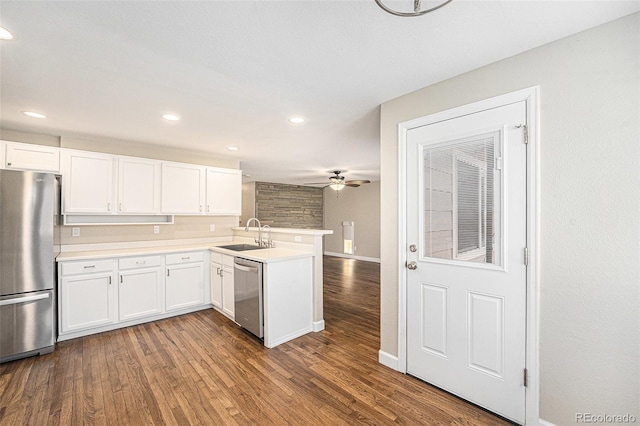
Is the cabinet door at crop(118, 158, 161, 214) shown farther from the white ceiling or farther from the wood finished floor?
the wood finished floor

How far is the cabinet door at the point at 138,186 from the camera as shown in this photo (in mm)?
3646

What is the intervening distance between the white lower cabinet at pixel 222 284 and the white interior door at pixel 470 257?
2.24 m

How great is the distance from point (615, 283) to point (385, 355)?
1.69 m

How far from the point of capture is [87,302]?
3.14 metres

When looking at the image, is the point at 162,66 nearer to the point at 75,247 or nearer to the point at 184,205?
the point at 184,205

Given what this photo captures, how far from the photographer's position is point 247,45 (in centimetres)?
172

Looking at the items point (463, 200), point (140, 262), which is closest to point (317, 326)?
point (463, 200)

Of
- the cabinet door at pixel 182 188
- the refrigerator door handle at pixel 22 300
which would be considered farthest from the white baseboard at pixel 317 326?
the refrigerator door handle at pixel 22 300

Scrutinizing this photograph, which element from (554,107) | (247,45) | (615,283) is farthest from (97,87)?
(615,283)

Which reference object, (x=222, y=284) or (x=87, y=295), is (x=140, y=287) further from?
(x=222, y=284)

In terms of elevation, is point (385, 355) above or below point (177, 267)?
below

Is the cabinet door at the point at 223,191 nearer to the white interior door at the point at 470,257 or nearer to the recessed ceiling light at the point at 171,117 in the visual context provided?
the recessed ceiling light at the point at 171,117

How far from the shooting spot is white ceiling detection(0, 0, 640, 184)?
4.72 ft

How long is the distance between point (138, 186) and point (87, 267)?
1159 millimetres
